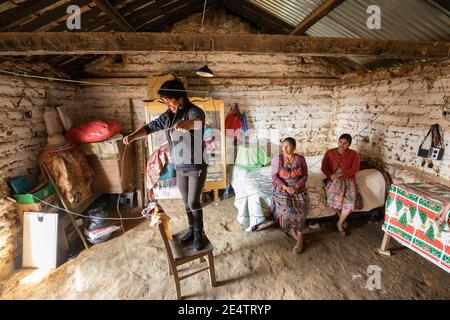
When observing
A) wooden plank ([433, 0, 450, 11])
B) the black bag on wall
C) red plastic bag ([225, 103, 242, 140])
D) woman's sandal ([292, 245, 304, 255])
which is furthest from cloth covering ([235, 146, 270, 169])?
wooden plank ([433, 0, 450, 11])

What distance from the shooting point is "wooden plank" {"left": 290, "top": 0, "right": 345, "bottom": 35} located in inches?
92.7

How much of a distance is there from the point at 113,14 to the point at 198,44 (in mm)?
1412

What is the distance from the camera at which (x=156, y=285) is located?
2299 millimetres

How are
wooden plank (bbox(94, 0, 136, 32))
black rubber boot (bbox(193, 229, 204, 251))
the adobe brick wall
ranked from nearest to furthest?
black rubber boot (bbox(193, 229, 204, 251)) < wooden plank (bbox(94, 0, 136, 32)) < the adobe brick wall

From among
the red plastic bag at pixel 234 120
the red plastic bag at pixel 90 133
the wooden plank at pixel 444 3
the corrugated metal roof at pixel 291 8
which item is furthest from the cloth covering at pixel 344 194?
the red plastic bag at pixel 90 133

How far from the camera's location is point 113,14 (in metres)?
2.53

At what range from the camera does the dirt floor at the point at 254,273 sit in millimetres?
2191

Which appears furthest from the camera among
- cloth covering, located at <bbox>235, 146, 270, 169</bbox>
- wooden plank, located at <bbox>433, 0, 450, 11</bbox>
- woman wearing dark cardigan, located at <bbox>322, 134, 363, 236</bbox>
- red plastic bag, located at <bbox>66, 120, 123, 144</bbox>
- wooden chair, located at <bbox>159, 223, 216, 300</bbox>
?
cloth covering, located at <bbox>235, 146, 270, 169</bbox>

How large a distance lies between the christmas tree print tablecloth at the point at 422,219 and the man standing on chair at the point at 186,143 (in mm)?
2324

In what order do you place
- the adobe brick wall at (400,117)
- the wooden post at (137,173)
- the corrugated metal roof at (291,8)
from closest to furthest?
the corrugated metal roof at (291,8), the adobe brick wall at (400,117), the wooden post at (137,173)

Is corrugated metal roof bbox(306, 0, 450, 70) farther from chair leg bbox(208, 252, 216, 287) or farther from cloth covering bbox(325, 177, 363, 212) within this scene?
chair leg bbox(208, 252, 216, 287)

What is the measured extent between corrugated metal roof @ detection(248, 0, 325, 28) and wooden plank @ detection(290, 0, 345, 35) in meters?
0.05

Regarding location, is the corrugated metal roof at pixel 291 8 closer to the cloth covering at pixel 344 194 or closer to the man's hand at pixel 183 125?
the man's hand at pixel 183 125

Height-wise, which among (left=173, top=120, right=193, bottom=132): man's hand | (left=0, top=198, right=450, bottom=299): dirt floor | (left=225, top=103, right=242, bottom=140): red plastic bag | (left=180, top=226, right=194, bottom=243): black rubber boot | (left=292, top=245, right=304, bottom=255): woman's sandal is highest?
(left=225, top=103, right=242, bottom=140): red plastic bag
